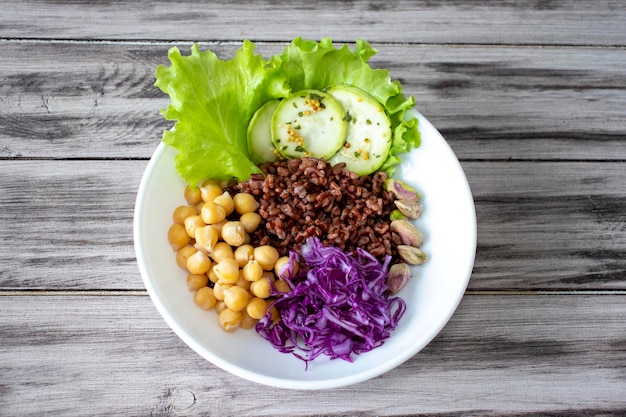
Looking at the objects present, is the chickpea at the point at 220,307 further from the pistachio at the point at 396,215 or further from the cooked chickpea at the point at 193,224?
the pistachio at the point at 396,215

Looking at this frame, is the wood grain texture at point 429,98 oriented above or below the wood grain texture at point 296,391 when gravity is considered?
above

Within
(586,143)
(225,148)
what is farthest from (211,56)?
(586,143)

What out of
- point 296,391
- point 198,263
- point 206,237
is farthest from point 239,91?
point 296,391

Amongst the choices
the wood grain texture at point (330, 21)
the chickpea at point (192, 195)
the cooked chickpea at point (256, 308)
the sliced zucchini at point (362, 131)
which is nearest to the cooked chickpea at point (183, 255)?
the chickpea at point (192, 195)

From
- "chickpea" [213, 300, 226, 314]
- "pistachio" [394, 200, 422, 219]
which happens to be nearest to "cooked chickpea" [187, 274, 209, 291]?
"chickpea" [213, 300, 226, 314]

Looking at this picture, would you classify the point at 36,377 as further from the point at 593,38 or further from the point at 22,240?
the point at 593,38

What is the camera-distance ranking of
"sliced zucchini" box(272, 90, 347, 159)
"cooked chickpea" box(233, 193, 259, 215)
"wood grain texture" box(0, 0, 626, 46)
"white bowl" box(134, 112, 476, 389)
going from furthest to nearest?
"wood grain texture" box(0, 0, 626, 46) < "sliced zucchini" box(272, 90, 347, 159) < "cooked chickpea" box(233, 193, 259, 215) < "white bowl" box(134, 112, 476, 389)

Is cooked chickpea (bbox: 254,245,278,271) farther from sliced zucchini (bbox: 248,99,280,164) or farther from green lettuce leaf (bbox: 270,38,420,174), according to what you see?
green lettuce leaf (bbox: 270,38,420,174)
